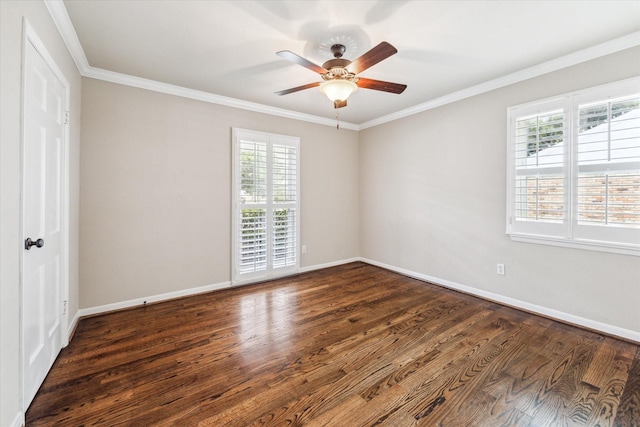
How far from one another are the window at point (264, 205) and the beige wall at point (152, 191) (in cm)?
15

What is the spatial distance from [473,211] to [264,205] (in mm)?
2873

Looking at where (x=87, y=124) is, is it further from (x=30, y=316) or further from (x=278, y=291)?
(x=278, y=291)

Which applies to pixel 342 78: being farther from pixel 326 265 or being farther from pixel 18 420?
pixel 326 265

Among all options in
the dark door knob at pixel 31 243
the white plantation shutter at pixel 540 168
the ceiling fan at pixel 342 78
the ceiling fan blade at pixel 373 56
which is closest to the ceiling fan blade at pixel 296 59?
the ceiling fan at pixel 342 78

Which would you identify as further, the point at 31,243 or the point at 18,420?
the point at 31,243

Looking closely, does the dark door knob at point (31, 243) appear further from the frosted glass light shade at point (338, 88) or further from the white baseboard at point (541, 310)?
the white baseboard at point (541, 310)

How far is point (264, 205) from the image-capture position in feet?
13.4

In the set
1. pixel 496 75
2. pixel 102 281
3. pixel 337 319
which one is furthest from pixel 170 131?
pixel 496 75

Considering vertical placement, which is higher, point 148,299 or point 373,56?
point 373,56

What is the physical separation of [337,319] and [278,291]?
44.3 inches

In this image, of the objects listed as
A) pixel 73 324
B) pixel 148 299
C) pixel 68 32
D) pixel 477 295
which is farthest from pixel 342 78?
pixel 73 324

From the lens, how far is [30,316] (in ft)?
5.49

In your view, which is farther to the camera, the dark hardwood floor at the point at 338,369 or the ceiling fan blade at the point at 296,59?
the ceiling fan blade at the point at 296,59

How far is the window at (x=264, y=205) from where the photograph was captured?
12.7ft
